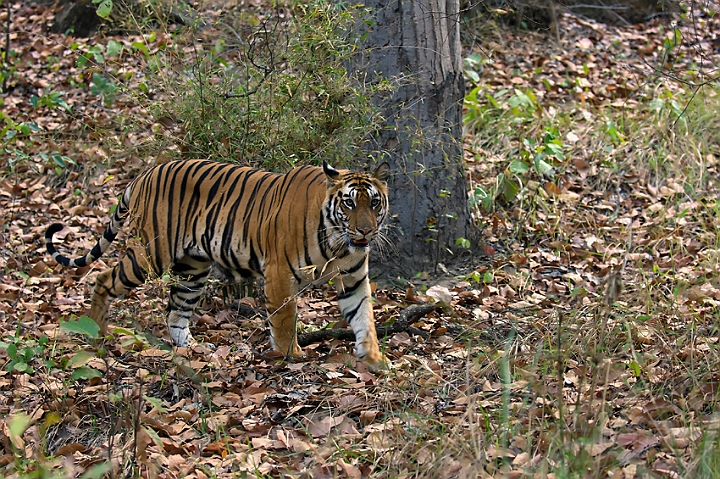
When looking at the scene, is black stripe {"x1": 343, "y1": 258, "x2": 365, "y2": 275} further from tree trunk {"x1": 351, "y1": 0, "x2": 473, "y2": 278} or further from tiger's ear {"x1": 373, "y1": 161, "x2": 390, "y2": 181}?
tree trunk {"x1": 351, "y1": 0, "x2": 473, "y2": 278}

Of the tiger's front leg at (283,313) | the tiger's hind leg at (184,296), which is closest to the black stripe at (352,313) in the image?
the tiger's front leg at (283,313)

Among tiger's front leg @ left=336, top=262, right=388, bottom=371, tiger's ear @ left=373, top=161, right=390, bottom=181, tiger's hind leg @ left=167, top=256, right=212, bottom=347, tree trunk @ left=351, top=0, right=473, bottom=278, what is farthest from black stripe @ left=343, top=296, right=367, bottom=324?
tiger's hind leg @ left=167, top=256, right=212, bottom=347

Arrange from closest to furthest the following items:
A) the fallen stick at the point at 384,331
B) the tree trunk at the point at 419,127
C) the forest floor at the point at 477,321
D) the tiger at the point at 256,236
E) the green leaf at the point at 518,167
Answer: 1. the forest floor at the point at 477,321
2. the tiger at the point at 256,236
3. the fallen stick at the point at 384,331
4. the tree trunk at the point at 419,127
5. the green leaf at the point at 518,167

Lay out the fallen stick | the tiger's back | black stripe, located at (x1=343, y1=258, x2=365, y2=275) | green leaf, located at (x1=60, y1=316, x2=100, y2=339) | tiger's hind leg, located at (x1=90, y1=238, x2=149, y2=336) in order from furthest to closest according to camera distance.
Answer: tiger's hind leg, located at (x1=90, y1=238, x2=149, y2=336) → the fallen stick → the tiger's back → black stripe, located at (x1=343, y1=258, x2=365, y2=275) → green leaf, located at (x1=60, y1=316, x2=100, y2=339)

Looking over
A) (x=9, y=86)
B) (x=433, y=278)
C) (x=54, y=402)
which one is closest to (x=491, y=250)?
(x=433, y=278)

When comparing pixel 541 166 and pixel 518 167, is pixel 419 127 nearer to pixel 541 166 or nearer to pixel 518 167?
pixel 518 167

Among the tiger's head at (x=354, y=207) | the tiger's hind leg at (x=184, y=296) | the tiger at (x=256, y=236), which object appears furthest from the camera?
the tiger's hind leg at (x=184, y=296)

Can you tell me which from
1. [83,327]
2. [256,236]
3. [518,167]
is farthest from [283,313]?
[518,167]

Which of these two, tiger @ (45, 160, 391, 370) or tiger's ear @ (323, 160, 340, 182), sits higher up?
tiger's ear @ (323, 160, 340, 182)

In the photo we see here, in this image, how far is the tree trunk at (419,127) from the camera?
19.4 feet

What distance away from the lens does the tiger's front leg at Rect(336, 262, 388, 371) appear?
15.7 feet

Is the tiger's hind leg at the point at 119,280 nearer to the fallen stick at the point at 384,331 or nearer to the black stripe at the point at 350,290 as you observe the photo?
the fallen stick at the point at 384,331

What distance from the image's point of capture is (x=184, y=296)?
18.4 ft

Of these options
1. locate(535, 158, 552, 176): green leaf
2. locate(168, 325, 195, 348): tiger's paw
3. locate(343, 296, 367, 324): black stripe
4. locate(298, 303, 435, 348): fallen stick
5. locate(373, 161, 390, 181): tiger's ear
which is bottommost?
locate(168, 325, 195, 348): tiger's paw
